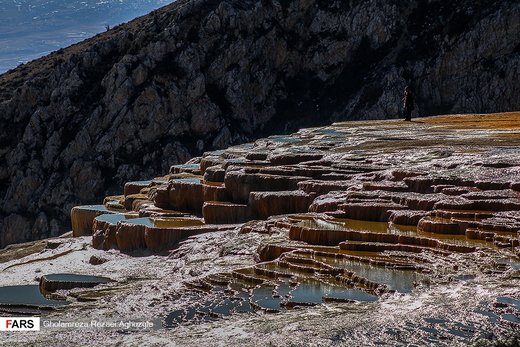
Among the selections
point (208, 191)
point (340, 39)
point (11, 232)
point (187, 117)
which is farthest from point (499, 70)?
point (208, 191)

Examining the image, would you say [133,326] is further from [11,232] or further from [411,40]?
[411,40]

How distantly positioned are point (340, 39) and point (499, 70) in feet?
39.3

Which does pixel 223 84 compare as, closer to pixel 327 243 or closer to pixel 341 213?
pixel 341 213

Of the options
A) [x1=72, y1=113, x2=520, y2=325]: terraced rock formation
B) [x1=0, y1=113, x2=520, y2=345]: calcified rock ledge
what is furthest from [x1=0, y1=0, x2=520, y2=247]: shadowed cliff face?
[x1=0, y1=113, x2=520, y2=345]: calcified rock ledge

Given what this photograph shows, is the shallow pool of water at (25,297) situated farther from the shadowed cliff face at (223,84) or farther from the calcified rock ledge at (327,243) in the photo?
the shadowed cliff face at (223,84)

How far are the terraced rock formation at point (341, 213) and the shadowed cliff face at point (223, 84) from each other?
28.1m

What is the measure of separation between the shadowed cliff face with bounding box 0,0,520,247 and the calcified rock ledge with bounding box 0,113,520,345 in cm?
2945

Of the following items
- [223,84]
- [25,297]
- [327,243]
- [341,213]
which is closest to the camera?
[327,243]

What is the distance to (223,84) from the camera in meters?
63.4

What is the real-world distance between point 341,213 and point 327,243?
6.46 feet

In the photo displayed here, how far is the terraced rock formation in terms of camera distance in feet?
47.5

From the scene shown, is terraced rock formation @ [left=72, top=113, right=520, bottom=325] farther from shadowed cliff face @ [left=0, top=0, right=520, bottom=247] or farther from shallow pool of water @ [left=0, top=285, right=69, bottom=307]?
shadowed cliff face @ [left=0, top=0, right=520, bottom=247]

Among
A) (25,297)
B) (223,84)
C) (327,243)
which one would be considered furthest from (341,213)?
(223,84)

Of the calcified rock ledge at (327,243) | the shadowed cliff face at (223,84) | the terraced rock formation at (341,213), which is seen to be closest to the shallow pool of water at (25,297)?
the calcified rock ledge at (327,243)
